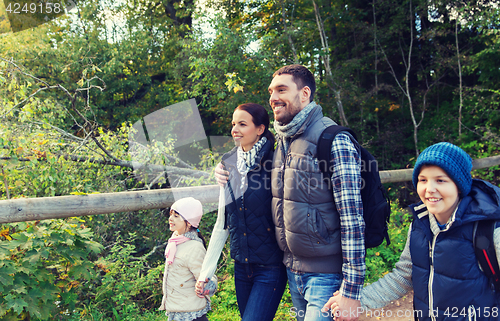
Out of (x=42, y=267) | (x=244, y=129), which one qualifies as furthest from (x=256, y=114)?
(x=42, y=267)

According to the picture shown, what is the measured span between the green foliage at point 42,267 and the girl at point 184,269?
0.75 meters

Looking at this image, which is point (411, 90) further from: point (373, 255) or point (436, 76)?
point (373, 255)

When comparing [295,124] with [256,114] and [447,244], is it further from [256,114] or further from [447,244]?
→ [447,244]

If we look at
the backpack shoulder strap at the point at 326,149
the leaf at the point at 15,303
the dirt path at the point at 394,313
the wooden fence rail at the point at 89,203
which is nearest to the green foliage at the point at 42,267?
the leaf at the point at 15,303

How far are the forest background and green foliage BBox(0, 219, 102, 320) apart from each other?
0.03 feet

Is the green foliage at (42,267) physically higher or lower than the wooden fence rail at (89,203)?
lower

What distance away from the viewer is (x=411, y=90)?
43.2 feet

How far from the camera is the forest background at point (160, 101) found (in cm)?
309

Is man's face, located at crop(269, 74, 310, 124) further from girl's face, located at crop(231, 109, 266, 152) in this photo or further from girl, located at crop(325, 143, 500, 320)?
girl, located at crop(325, 143, 500, 320)

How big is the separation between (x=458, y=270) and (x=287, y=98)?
121cm

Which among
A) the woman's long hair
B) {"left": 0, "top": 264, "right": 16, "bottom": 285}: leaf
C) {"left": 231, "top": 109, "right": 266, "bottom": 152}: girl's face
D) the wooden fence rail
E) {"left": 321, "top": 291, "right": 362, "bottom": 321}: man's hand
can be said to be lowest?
{"left": 0, "top": 264, "right": 16, "bottom": 285}: leaf

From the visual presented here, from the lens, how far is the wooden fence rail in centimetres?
220

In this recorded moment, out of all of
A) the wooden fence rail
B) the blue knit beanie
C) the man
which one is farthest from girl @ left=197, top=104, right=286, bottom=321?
the blue knit beanie

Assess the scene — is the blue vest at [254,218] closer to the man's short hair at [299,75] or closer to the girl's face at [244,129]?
the girl's face at [244,129]
